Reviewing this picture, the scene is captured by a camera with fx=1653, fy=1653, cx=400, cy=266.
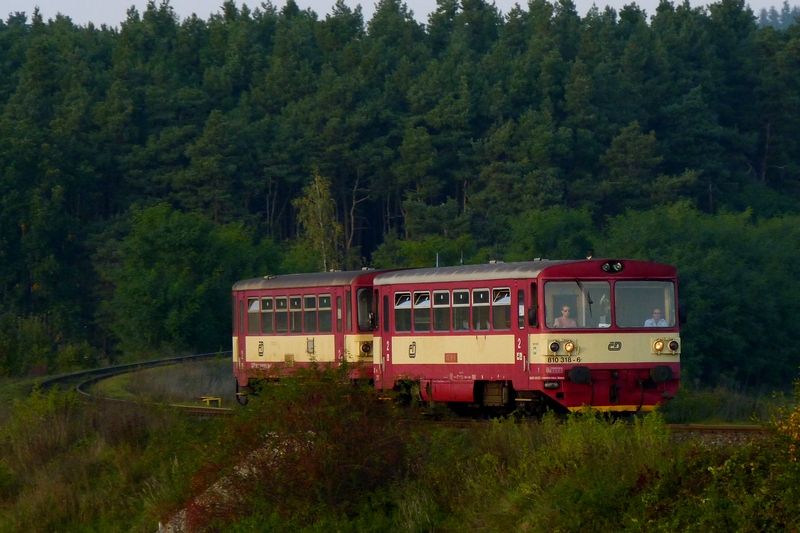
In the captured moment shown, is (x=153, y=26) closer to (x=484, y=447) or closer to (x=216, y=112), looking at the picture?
(x=216, y=112)

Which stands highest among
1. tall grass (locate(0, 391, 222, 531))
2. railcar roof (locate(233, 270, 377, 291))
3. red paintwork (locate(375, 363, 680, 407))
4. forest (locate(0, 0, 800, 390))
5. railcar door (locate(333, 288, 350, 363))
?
forest (locate(0, 0, 800, 390))

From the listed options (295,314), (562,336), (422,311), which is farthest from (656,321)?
(295,314)

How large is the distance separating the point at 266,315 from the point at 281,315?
74 centimetres

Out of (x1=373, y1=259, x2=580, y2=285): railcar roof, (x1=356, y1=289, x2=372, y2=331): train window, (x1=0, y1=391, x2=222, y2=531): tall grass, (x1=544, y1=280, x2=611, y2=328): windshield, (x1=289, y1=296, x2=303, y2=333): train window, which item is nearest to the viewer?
(x1=0, y1=391, x2=222, y2=531): tall grass

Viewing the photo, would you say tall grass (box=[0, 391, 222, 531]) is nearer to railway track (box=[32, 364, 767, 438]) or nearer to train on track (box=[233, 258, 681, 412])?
Answer: railway track (box=[32, 364, 767, 438])

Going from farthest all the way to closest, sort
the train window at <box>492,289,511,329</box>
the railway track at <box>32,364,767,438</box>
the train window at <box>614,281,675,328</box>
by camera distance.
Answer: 1. the train window at <box>492,289,511,329</box>
2. the train window at <box>614,281,675,328</box>
3. the railway track at <box>32,364,767,438</box>

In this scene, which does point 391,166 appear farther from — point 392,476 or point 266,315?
point 392,476

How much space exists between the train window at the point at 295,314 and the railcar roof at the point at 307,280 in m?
0.28

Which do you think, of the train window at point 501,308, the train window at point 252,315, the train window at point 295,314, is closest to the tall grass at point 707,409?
the train window at point 501,308

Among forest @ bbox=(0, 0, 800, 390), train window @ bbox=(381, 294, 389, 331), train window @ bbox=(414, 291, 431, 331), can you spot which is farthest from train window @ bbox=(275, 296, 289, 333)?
forest @ bbox=(0, 0, 800, 390)

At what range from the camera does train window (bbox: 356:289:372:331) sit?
28.6m

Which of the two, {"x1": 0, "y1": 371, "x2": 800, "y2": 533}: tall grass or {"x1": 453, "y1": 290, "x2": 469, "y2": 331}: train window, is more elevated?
{"x1": 453, "y1": 290, "x2": 469, "y2": 331}: train window

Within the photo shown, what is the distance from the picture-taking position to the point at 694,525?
47.6ft

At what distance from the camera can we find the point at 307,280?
99.9 feet
